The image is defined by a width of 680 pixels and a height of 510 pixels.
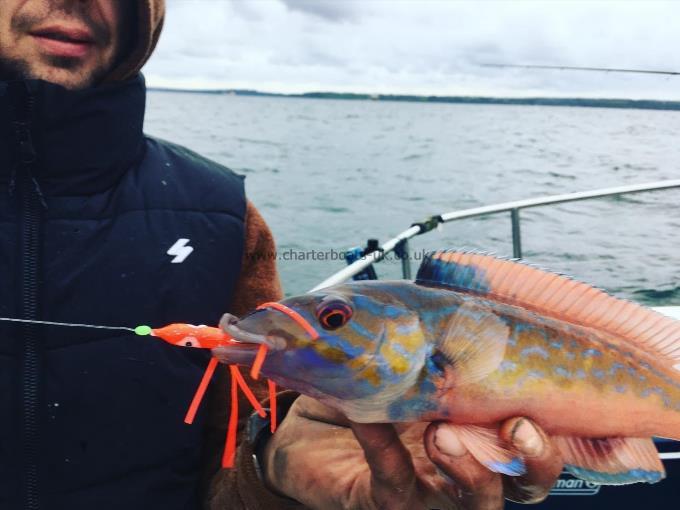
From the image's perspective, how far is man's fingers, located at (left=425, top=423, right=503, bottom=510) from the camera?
5.86 ft

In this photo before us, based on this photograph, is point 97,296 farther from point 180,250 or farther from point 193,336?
point 193,336

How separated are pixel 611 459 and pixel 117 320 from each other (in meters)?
1.73

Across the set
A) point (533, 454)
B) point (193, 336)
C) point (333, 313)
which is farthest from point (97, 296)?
point (533, 454)

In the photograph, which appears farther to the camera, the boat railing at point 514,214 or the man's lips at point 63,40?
the boat railing at point 514,214

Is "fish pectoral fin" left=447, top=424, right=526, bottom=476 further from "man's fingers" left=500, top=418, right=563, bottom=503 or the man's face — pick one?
the man's face

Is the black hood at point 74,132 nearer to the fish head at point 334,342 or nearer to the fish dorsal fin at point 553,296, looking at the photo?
the fish head at point 334,342

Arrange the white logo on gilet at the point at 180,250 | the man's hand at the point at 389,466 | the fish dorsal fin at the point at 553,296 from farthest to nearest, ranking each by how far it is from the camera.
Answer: the white logo on gilet at the point at 180,250
the fish dorsal fin at the point at 553,296
the man's hand at the point at 389,466

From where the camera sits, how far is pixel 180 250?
226 cm

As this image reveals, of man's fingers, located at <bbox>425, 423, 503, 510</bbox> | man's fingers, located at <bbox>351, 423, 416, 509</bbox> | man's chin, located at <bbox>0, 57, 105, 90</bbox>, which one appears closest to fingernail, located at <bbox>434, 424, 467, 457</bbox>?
man's fingers, located at <bbox>425, 423, 503, 510</bbox>

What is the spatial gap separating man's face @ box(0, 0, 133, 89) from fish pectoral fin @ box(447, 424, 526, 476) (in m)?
1.74

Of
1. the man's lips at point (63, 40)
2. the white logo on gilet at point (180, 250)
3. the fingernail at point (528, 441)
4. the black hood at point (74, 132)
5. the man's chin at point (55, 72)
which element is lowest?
the fingernail at point (528, 441)

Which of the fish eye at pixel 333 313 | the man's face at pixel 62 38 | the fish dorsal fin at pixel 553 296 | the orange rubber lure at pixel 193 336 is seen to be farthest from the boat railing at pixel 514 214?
the orange rubber lure at pixel 193 336

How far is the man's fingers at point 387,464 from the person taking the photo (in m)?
1.79

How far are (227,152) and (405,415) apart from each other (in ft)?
117
